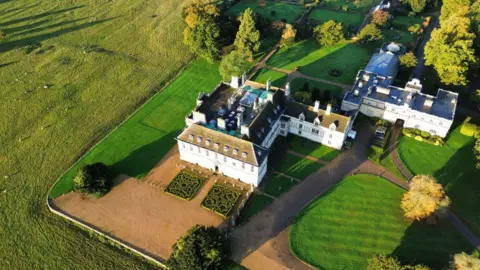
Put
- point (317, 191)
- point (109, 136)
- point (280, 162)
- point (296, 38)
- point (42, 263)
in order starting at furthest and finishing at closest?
point (296, 38), point (109, 136), point (280, 162), point (317, 191), point (42, 263)

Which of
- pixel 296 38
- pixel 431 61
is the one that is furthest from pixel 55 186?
pixel 431 61

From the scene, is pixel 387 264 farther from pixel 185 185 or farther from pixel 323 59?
pixel 323 59

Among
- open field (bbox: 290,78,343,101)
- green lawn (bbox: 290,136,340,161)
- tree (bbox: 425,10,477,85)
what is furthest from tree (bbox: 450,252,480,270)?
tree (bbox: 425,10,477,85)

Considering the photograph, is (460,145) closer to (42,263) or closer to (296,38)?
(296,38)

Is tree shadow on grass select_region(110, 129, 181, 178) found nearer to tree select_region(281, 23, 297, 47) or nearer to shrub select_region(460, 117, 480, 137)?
tree select_region(281, 23, 297, 47)

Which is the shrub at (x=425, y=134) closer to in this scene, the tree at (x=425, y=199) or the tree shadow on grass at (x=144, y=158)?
the tree at (x=425, y=199)
